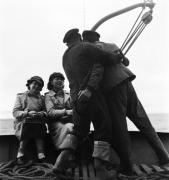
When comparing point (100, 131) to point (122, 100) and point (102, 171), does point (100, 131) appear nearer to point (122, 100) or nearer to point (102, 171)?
point (102, 171)

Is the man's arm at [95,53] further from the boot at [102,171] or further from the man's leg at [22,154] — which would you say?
the man's leg at [22,154]

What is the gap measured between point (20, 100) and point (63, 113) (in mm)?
696

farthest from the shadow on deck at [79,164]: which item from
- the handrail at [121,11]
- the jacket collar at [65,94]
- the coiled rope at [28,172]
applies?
the handrail at [121,11]

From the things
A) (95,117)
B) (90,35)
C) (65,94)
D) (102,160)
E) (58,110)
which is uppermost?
(90,35)

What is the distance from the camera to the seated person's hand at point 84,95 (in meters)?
3.65

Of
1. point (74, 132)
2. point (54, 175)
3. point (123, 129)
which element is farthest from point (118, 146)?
point (54, 175)

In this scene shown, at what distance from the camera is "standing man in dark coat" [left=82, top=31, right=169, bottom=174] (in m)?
4.00

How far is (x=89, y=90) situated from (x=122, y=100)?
0.57 metres

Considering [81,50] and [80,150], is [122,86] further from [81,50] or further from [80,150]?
[80,150]

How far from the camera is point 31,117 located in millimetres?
4598

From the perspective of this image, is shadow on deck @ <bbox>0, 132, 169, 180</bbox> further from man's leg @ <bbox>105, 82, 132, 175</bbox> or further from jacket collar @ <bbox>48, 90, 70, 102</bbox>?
jacket collar @ <bbox>48, 90, 70, 102</bbox>

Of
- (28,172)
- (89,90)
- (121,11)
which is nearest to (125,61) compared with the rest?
(89,90)

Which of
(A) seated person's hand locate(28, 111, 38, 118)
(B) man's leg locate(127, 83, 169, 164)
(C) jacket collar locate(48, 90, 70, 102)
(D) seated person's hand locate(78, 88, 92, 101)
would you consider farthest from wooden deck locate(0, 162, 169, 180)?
(C) jacket collar locate(48, 90, 70, 102)

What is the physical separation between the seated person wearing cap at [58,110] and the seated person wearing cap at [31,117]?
0.15 m
